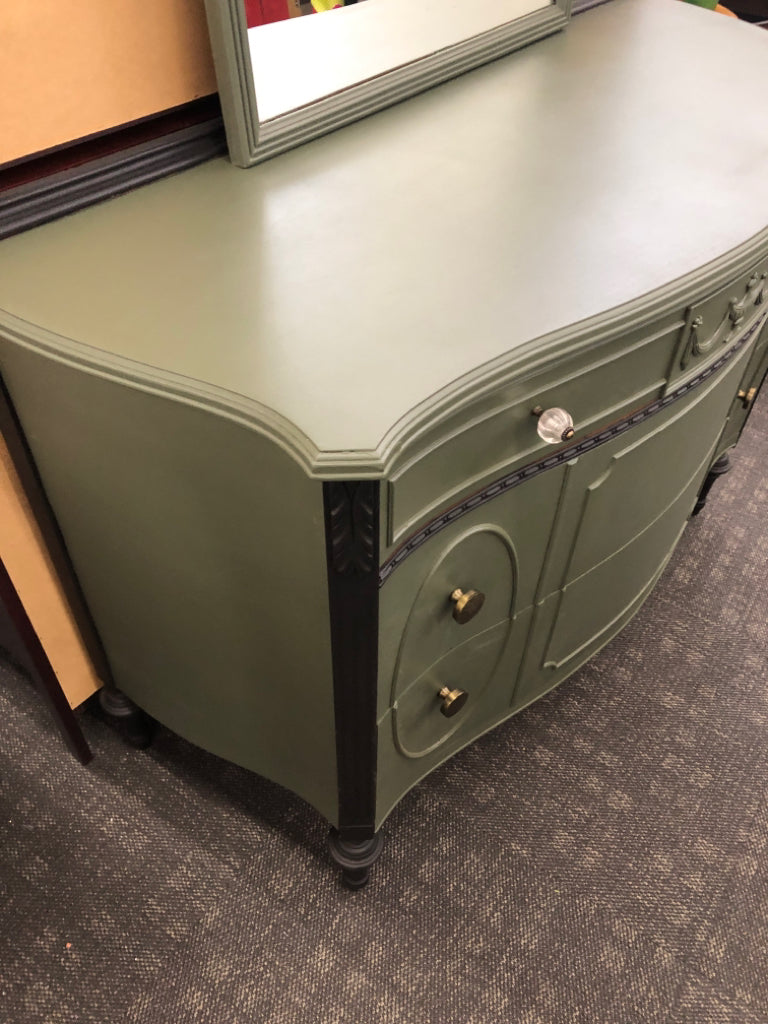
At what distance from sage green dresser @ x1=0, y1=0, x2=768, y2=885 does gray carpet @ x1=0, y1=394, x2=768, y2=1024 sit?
0.19 meters

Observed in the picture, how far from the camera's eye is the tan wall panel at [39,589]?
958 millimetres

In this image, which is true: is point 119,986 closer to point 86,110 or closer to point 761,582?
point 86,110

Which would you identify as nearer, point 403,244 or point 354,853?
point 403,244

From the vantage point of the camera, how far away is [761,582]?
160 cm

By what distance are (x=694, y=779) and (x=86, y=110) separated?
128 centimetres

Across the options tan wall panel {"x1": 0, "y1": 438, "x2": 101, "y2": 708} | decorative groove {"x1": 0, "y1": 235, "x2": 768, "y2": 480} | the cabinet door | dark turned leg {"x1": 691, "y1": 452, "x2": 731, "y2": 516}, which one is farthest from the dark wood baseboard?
dark turned leg {"x1": 691, "y1": 452, "x2": 731, "y2": 516}

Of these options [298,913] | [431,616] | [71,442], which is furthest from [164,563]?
[298,913]

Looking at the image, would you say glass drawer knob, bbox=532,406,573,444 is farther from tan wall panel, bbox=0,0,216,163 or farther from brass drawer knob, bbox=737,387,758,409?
brass drawer knob, bbox=737,387,758,409

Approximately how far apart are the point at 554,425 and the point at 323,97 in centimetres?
52

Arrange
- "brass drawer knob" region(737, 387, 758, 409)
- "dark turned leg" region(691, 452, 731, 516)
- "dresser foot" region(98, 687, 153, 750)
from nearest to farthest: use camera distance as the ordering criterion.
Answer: "dresser foot" region(98, 687, 153, 750), "brass drawer knob" region(737, 387, 758, 409), "dark turned leg" region(691, 452, 731, 516)

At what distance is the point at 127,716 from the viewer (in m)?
1.22

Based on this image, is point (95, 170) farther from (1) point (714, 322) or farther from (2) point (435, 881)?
(2) point (435, 881)

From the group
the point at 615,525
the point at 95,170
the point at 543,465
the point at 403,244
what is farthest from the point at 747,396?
the point at 95,170

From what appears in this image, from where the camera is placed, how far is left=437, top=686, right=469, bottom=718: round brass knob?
99 centimetres
